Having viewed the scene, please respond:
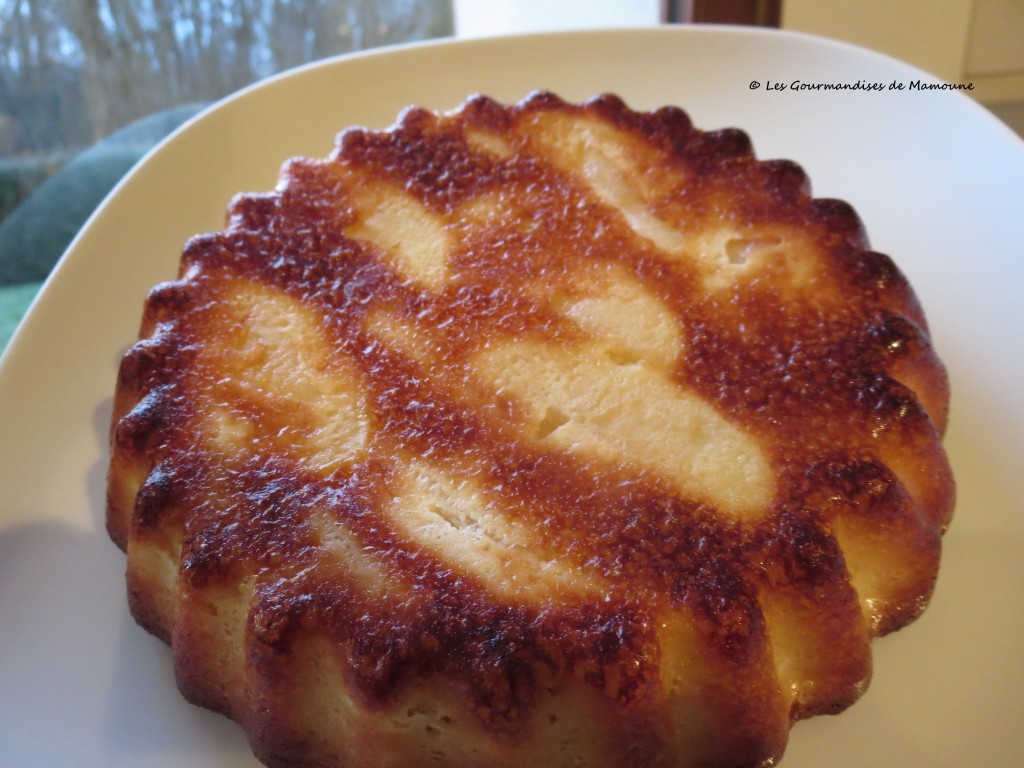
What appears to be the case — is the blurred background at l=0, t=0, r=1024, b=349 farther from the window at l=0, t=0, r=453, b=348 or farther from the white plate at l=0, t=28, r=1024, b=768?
the white plate at l=0, t=28, r=1024, b=768

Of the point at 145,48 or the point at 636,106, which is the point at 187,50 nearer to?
the point at 145,48

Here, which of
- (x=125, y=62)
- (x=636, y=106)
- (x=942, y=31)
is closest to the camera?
(x=636, y=106)

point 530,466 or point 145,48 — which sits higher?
point 145,48

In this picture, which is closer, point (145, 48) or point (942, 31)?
point (942, 31)

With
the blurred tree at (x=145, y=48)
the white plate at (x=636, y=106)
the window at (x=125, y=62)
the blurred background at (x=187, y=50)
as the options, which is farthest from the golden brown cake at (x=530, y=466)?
the blurred tree at (x=145, y=48)

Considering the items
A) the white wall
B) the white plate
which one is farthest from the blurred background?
the white plate

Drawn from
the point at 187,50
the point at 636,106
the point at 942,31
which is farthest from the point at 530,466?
the point at 187,50

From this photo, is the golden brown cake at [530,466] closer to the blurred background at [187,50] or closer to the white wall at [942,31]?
the blurred background at [187,50]
